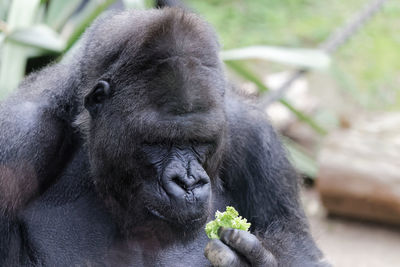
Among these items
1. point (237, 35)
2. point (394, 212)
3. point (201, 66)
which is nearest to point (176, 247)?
point (201, 66)

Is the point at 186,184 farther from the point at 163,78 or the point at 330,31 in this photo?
the point at 330,31

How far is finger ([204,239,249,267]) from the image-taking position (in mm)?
3587

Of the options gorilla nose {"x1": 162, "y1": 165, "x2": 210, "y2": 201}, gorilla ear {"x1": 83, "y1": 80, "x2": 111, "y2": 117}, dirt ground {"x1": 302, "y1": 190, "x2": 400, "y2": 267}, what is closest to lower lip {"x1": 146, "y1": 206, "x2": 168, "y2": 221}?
gorilla nose {"x1": 162, "y1": 165, "x2": 210, "y2": 201}

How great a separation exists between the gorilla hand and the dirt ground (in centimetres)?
307

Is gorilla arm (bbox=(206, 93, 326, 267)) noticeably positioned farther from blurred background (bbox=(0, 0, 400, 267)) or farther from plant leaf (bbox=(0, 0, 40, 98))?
plant leaf (bbox=(0, 0, 40, 98))

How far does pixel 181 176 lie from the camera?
3.47 meters

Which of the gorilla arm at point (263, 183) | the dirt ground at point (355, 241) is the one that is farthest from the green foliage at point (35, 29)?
the dirt ground at point (355, 241)

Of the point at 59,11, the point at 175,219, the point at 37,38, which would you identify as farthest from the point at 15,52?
the point at 175,219

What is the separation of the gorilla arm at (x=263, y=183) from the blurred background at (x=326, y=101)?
0.30m

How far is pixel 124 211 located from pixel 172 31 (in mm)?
981

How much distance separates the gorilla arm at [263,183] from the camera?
4414 millimetres

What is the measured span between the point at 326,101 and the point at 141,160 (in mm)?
6160

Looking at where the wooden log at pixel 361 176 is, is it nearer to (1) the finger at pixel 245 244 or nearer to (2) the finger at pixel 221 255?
(1) the finger at pixel 245 244

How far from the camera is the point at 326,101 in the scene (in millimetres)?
9438
